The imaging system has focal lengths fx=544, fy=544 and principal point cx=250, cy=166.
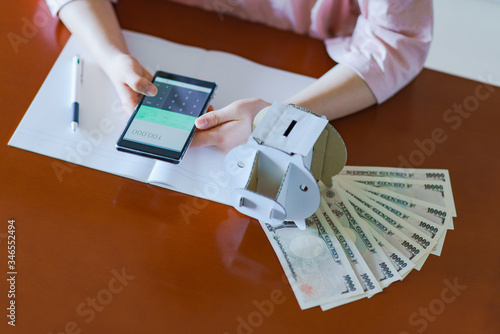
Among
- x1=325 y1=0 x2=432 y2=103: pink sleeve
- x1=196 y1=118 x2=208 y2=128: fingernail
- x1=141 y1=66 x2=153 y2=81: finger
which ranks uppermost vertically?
x1=325 y1=0 x2=432 y2=103: pink sleeve

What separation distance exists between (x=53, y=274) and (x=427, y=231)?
0.58 metres

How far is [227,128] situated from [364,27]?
0.36m

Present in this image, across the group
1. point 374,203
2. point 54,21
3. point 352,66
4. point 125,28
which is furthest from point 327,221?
point 54,21

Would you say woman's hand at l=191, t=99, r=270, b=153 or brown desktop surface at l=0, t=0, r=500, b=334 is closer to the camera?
brown desktop surface at l=0, t=0, r=500, b=334

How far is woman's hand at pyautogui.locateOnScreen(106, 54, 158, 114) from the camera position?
94 cm

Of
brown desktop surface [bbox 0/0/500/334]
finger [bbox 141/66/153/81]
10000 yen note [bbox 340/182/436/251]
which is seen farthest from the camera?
finger [bbox 141/66/153/81]

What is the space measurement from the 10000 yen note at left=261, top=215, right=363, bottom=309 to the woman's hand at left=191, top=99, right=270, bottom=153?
0.16 metres

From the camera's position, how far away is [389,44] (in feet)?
3.42

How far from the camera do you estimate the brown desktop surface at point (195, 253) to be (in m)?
0.76

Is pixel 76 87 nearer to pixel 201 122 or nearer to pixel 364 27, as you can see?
→ pixel 201 122

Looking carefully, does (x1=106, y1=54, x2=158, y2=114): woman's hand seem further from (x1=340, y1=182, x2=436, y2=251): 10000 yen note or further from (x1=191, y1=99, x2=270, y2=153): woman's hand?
(x1=340, y1=182, x2=436, y2=251): 10000 yen note

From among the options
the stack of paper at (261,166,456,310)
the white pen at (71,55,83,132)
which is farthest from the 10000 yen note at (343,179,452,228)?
the white pen at (71,55,83,132)

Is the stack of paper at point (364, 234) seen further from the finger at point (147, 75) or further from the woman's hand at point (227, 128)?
the finger at point (147, 75)

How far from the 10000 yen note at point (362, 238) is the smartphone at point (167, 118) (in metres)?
0.25
